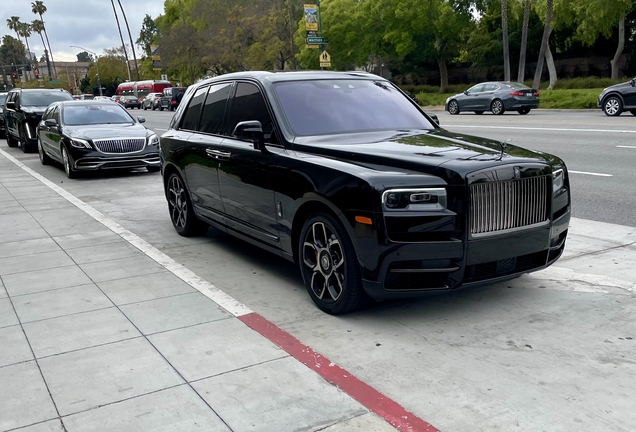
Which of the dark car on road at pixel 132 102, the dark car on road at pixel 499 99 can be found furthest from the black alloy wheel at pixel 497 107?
the dark car on road at pixel 132 102

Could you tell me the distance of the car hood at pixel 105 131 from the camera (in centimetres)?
1341

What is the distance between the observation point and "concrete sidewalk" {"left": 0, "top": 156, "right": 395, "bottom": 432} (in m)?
3.46

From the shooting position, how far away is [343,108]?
5891mm

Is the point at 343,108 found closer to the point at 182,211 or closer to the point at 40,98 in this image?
the point at 182,211

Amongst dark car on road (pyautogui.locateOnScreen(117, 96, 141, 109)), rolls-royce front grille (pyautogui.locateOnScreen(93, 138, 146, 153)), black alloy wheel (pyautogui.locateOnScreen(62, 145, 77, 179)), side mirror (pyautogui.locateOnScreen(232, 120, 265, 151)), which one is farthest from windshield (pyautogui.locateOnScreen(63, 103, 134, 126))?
dark car on road (pyautogui.locateOnScreen(117, 96, 141, 109))

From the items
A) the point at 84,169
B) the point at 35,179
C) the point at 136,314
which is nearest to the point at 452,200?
the point at 136,314

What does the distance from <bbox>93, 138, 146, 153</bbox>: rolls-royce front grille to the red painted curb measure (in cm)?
938

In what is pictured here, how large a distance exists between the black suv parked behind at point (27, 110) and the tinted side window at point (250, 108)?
14.6 meters

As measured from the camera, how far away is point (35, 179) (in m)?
13.8

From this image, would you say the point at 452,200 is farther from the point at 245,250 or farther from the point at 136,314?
the point at 245,250

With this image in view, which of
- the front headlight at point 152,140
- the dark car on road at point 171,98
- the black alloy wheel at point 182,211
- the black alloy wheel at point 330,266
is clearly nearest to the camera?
the black alloy wheel at point 330,266

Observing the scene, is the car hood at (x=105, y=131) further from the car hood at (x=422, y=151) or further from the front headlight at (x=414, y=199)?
the front headlight at (x=414, y=199)

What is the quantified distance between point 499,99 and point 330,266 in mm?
25335

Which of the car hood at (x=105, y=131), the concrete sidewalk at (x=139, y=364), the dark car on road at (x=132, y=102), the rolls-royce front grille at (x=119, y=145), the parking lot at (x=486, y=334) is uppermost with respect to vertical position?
the dark car on road at (x=132, y=102)
